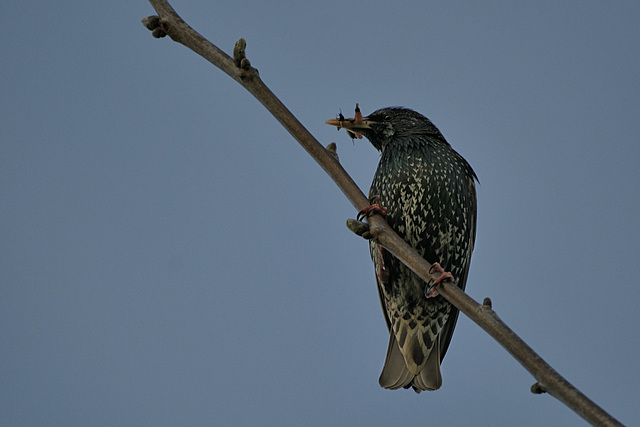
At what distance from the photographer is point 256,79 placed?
3.82 metres

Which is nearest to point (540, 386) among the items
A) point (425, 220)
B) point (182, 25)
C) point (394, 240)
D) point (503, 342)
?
point (503, 342)

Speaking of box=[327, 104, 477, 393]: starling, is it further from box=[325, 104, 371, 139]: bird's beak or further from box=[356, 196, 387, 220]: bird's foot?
box=[356, 196, 387, 220]: bird's foot

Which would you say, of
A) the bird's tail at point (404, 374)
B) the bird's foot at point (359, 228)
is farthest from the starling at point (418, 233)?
the bird's foot at point (359, 228)

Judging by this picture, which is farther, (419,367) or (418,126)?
(418,126)

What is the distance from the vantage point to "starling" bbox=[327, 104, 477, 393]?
577cm

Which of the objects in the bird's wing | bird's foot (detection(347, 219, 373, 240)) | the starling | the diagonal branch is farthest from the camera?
the bird's wing

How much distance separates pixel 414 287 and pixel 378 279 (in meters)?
0.34

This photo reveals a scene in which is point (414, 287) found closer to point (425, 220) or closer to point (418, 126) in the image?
point (425, 220)

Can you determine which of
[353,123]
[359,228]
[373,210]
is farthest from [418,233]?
[359,228]

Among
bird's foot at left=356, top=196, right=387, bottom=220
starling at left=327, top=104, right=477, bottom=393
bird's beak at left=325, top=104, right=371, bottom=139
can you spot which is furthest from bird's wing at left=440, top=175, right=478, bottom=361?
bird's foot at left=356, top=196, right=387, bottom=220

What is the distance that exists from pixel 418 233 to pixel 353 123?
1.14m

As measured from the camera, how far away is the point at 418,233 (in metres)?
5.72

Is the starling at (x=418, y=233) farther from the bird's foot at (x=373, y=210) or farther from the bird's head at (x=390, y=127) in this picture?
the bird's foot at (x=373, y=210)

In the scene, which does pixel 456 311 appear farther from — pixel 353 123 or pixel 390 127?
pixel 353 123
